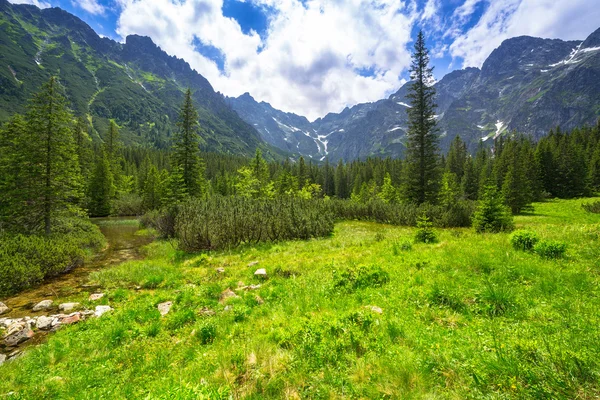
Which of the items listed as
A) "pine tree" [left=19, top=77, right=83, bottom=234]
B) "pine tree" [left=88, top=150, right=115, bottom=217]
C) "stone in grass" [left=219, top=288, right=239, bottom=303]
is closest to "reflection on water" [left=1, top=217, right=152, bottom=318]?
"pine tree" [left=19, top=77, right=83, bottom=234]

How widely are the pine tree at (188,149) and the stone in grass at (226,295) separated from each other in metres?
25.2

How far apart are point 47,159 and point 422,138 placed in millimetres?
35990

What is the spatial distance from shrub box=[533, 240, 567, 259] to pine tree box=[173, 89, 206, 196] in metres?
32.3

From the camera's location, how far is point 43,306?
995cm

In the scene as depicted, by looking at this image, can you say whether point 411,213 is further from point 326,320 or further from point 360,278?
point 326,320

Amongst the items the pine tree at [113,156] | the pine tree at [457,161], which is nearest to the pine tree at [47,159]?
the pine tree at [113,156]

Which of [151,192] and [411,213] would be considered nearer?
[411,213]

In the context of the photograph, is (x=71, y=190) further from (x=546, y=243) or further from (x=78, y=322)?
(x=546, y=243)

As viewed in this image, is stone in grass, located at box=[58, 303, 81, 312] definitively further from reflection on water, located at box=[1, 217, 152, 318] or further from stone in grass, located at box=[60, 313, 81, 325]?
stone in grass, located at box=[60, 313, 81, 325]

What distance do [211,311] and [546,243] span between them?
10.9 m

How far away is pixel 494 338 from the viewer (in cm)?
409

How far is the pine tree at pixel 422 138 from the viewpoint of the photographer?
94.0 ft

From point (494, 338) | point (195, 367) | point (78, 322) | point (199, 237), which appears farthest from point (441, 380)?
point (199, 237)

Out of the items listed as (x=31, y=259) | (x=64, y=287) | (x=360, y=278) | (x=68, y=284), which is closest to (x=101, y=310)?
(x=64, y=287)
